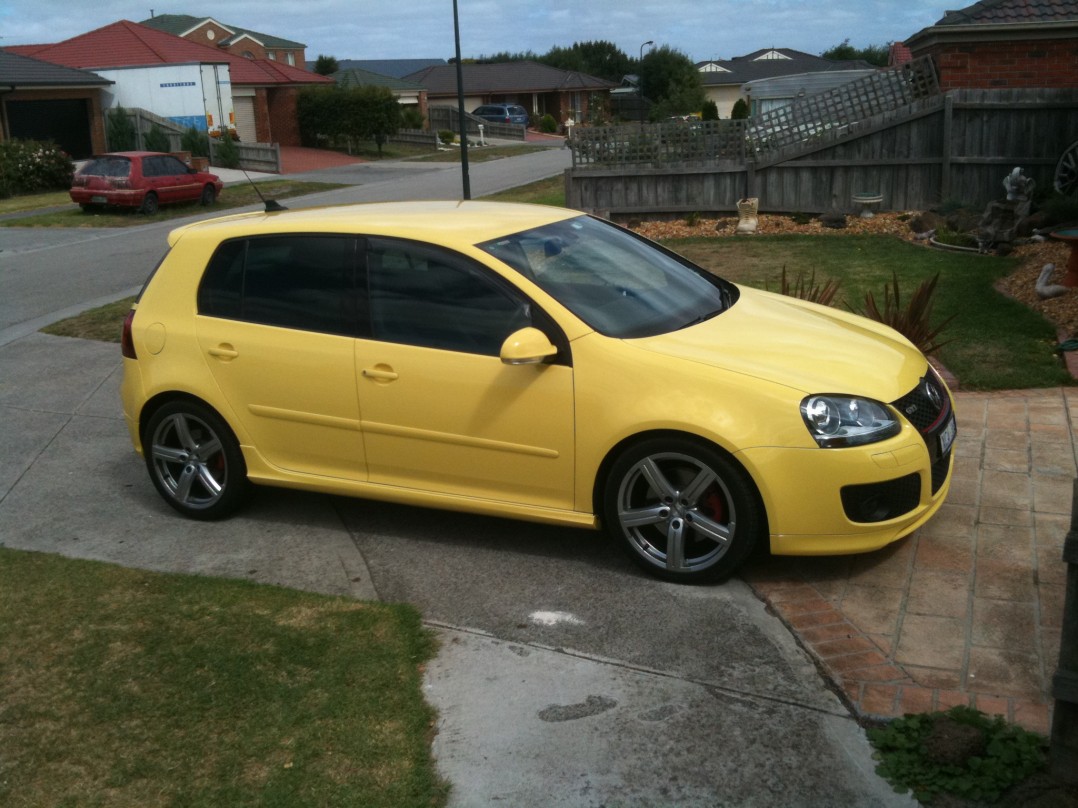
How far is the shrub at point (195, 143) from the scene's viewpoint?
38.5 meters

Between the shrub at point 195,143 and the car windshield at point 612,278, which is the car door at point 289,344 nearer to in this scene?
the car windshield at point 612,278

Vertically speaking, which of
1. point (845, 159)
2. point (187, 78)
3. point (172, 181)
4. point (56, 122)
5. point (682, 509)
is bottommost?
point (682, 509)

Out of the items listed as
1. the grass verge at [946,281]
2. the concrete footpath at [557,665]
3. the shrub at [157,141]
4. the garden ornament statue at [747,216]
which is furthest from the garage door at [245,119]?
the concrete footpath at [557,665]

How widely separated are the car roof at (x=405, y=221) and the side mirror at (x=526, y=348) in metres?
0.66

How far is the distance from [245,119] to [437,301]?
45.9m

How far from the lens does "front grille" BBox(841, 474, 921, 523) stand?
16.0 ft

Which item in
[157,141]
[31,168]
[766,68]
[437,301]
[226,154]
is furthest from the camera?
[766,68]

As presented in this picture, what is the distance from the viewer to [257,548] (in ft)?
19.4

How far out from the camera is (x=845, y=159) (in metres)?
17.9

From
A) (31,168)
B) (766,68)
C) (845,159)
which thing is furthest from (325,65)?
(845,159)

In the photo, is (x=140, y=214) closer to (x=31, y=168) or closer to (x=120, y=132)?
(x=31, y=168)

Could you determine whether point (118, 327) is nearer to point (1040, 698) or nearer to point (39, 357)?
point (39, 357)

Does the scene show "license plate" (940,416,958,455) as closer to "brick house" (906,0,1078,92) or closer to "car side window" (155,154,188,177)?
"brick house" (906,0,1078,92)

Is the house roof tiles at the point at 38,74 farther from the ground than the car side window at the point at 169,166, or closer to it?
farther from the ground
